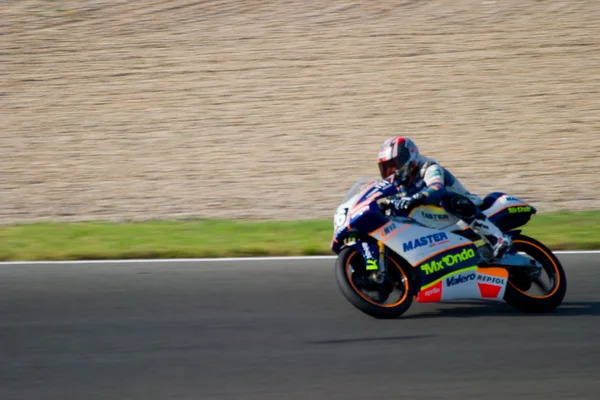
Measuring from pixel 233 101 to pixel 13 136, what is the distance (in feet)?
14.2

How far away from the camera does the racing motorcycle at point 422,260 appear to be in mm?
7406

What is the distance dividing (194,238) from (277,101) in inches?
300

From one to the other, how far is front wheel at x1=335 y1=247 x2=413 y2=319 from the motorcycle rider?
0.55 metres

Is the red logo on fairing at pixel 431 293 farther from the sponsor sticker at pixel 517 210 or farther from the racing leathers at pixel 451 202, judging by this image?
the sponsor sticker at pixel 517 210

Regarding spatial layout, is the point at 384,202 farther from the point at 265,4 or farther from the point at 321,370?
the point at 265,4

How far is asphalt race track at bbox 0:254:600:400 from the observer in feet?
19.1

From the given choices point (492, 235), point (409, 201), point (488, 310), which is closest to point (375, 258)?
point (409, 201)

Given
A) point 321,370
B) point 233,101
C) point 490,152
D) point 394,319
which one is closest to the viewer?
point 321,370

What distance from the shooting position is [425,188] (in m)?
7.51

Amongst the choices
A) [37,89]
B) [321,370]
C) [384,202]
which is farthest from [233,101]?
[321,370]

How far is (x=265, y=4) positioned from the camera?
22.4 metres

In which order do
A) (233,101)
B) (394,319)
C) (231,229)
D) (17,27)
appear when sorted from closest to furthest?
(394,319) → (231,229) → (233,101) → (17,27)

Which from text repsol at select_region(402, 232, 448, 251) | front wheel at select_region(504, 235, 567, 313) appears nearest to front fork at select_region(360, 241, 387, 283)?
text repsol at select_region(402, 232, 448, 251)

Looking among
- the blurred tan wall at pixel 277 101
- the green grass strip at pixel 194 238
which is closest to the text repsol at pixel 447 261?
the green grass strip at pixel 194 238
